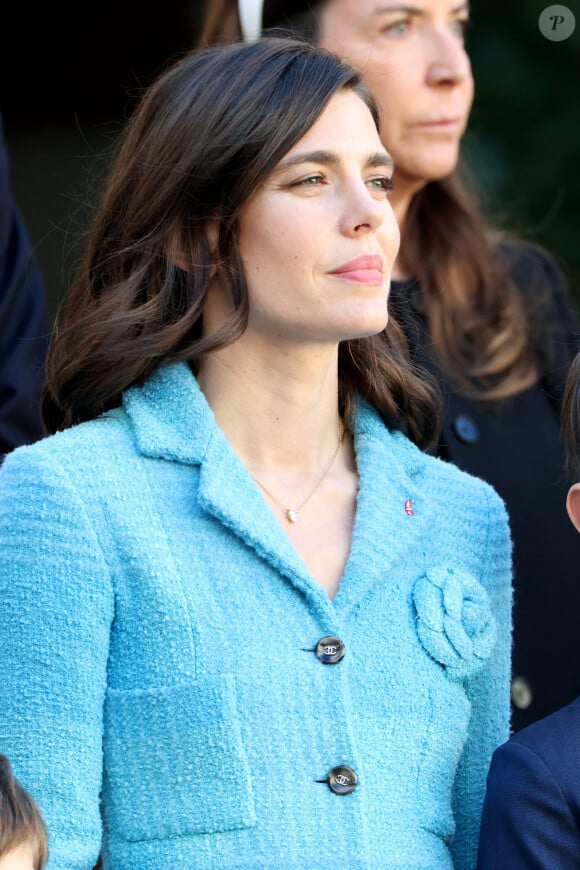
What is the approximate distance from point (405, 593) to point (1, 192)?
116cm

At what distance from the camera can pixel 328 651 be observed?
7.49 ft

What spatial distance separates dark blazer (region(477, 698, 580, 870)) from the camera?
7.02 feet

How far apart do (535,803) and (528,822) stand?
0.03 m

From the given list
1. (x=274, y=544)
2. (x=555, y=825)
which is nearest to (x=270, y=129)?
(x=274, y=544)

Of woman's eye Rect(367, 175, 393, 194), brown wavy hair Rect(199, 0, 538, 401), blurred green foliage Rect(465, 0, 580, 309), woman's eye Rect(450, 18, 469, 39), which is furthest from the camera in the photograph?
blurred green foliage Rect(465, 0, 580, 309)

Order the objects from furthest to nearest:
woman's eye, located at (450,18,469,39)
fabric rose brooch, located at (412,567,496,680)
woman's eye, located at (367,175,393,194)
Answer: woman's eye, located at (450,18,469,39) → woman's eye, located at (367,175,393,194) → fabric rose brooch, located at (412,567,496,680)

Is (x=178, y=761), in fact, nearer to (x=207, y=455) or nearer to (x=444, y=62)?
(x=207, y=455)

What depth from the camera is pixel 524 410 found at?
10.7 feet

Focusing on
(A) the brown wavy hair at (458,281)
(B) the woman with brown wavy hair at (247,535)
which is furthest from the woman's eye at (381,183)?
(A) the brown wavy hair at (458,281)

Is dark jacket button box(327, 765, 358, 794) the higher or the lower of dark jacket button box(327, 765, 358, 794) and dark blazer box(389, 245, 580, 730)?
the higher

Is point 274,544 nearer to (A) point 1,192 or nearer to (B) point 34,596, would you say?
(B) point 34,596

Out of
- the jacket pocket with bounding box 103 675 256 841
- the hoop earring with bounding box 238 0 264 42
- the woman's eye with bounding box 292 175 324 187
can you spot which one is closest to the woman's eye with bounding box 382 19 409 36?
the hoop earring with bounding box 238 0 264 42

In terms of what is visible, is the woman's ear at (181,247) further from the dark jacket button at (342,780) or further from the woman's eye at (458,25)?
the woman's eye at (458,25)

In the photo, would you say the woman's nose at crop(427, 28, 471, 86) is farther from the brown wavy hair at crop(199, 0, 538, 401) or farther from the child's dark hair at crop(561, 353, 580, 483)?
the child's dark hair at crop(561, 353, 580, 483)
